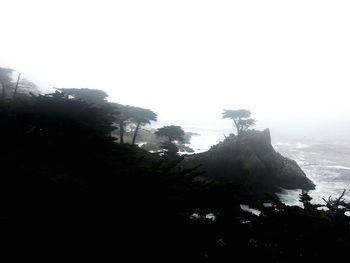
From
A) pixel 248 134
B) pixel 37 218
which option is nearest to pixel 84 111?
pixel 37 218

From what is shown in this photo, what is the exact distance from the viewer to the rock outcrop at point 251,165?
133 feet

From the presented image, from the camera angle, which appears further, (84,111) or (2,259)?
(84,111)

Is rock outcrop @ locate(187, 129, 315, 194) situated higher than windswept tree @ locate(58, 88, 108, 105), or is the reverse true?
windswept tree @ locate(58, 88, 108, 105)

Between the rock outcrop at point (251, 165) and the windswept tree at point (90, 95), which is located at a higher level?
the windswept tree at point (90, 95)

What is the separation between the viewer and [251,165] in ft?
135

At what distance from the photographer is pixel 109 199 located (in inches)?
210

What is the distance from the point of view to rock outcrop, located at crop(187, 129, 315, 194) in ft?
133

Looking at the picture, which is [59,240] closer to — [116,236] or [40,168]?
[116,236]

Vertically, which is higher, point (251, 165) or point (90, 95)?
point (90, 95)

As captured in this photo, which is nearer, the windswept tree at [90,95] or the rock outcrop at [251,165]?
the rock outcrop at [251,165]

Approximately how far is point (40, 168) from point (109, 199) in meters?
2.17

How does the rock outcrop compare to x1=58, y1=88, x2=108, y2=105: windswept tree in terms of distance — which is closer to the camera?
the rock outcrop

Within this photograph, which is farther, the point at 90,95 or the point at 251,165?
the point at 90,95

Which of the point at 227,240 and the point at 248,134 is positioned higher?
the point at 248,134
